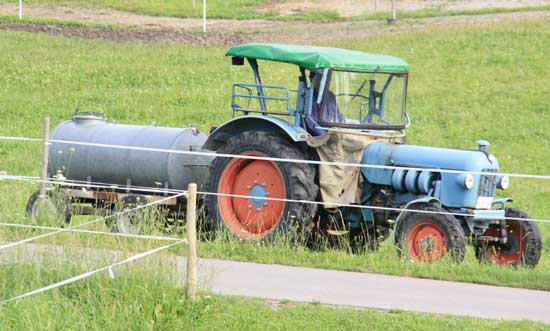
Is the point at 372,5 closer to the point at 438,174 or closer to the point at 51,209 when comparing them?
the point at 438,174

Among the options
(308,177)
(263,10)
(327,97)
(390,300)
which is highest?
(263,10)

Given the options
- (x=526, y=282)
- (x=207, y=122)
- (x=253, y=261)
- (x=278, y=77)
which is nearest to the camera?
(x=526, y=282)

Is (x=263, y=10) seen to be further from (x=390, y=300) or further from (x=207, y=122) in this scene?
(x=390, y=300)

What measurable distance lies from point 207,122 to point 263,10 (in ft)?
58.7

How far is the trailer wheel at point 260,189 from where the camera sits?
1414cm

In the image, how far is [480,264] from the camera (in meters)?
13.1

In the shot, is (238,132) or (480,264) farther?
(238,132)

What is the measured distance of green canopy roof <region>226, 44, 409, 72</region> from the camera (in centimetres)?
1456

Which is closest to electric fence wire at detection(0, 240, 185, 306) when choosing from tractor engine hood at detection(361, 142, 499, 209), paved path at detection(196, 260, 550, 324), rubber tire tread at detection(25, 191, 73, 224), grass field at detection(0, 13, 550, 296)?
paved path at detection(196, 260, 550, 324)

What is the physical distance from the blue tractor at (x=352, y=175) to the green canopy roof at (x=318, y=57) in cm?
1

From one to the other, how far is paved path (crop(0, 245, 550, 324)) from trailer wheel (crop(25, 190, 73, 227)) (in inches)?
74.6

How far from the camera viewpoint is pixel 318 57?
14539 mm

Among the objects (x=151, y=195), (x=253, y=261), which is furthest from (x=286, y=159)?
(x=151, y=195)

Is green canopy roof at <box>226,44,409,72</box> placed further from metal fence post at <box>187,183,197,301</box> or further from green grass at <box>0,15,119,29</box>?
green grass at <box>0,15,119,29</box>
